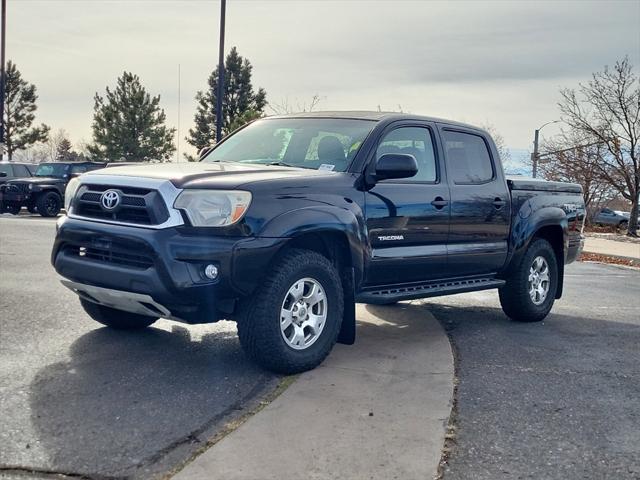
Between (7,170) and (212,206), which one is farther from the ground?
(212,206)

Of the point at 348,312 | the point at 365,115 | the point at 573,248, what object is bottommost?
the point at 348,312

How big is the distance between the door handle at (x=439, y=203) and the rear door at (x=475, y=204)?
13cm

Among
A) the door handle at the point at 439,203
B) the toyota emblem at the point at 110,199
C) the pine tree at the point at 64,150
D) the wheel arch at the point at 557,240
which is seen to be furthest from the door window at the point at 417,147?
the pine tree at the point at 64,150

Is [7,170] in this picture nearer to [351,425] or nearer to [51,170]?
[51,170]

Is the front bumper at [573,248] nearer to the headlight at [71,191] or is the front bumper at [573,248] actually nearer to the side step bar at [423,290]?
the side step bar at [423,290]

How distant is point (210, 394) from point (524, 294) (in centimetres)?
379

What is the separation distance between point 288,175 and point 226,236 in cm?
75

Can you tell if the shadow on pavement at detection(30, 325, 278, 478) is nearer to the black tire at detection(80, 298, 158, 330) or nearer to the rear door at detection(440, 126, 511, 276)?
the black tire at detection(80, 298, 158, 330)

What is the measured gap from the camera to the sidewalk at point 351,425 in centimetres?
339

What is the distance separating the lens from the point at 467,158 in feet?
22.2

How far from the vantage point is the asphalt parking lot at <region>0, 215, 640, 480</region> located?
11.6 feet

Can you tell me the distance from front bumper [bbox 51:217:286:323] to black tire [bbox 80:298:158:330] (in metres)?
1.03

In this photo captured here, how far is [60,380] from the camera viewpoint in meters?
4.57

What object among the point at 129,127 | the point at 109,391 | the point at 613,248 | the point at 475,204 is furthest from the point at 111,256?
the point at 129,127
